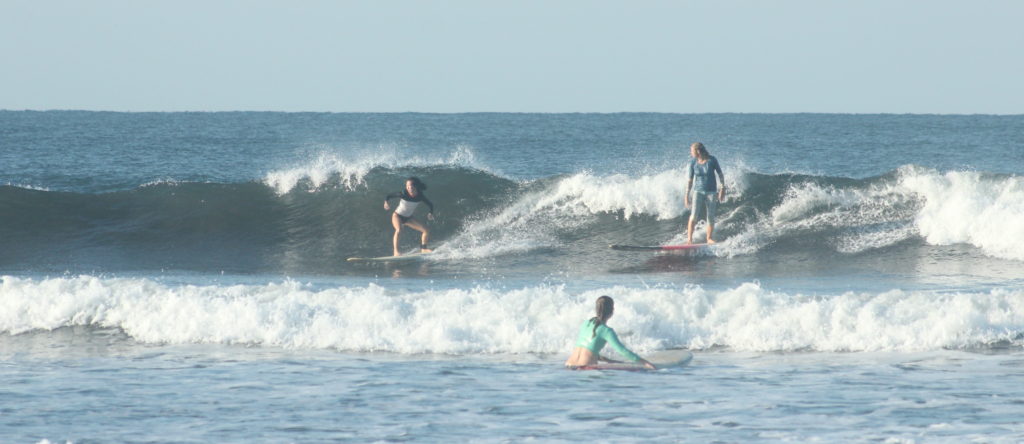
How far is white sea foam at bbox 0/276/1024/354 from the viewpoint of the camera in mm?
10031

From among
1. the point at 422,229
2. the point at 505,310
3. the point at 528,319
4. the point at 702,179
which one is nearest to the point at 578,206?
the point at 422,229

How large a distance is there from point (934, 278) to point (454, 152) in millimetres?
36656

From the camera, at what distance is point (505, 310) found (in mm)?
10703

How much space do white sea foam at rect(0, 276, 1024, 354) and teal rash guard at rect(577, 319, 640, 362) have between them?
1.02 m

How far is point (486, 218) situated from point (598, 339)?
10.3 meters

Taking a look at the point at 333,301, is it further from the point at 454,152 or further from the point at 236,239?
the point at 454,152

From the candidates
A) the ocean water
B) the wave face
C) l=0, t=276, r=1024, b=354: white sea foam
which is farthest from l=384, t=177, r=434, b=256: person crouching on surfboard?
l=0, t=276, r=1024, b=354: white sea foam

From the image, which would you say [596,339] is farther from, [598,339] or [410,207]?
[410,207]

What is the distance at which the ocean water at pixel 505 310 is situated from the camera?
7389mm

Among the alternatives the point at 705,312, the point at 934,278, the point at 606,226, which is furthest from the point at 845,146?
the point at 705,312

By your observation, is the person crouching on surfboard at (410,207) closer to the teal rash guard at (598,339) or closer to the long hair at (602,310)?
the teal rash guard at (598,339)

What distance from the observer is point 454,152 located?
4903 centimetres

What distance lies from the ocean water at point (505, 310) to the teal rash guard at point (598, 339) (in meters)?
0.22

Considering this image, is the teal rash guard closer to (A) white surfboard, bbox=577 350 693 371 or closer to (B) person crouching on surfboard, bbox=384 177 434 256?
(A) white surfboard, bbox=577 350 693 371
